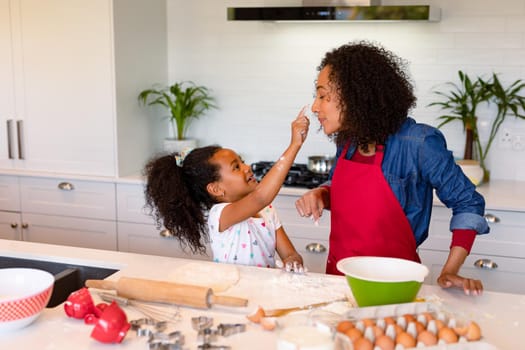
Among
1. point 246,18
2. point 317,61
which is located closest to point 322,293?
point 246,18

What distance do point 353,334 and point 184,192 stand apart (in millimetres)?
990

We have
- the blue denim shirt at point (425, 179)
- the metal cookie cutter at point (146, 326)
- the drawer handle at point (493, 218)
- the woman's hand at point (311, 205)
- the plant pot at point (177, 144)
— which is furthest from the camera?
the plant pot at point (177, 144)

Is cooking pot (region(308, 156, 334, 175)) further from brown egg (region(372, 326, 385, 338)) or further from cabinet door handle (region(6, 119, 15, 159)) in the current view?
brown egg (region(372, 326, 385, 338))

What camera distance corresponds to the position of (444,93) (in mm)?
3625

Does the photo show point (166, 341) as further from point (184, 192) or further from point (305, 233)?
point (305, 233)

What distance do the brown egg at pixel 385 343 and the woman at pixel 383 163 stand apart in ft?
2.13

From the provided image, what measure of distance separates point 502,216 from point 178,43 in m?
2.11

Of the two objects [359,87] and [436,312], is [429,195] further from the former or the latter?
[436,312]

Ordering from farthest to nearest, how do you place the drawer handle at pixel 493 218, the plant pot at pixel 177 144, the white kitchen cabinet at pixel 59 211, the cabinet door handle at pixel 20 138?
the plant pot at pixel 177 144 → the cabinet door handle at pixel 20 138 → the white kitchen cabinet at pixel 59 211 → the drawer handle at pixel 493 218

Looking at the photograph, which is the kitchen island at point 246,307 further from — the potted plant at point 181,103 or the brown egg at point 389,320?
the potted plant at point 181,103

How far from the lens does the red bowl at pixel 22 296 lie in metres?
1.50

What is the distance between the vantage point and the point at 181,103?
12.7ft

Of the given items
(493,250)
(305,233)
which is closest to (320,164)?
(305,233)

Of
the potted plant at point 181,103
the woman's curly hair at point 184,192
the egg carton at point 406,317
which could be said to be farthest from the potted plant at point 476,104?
the egg carton at point 406,317
